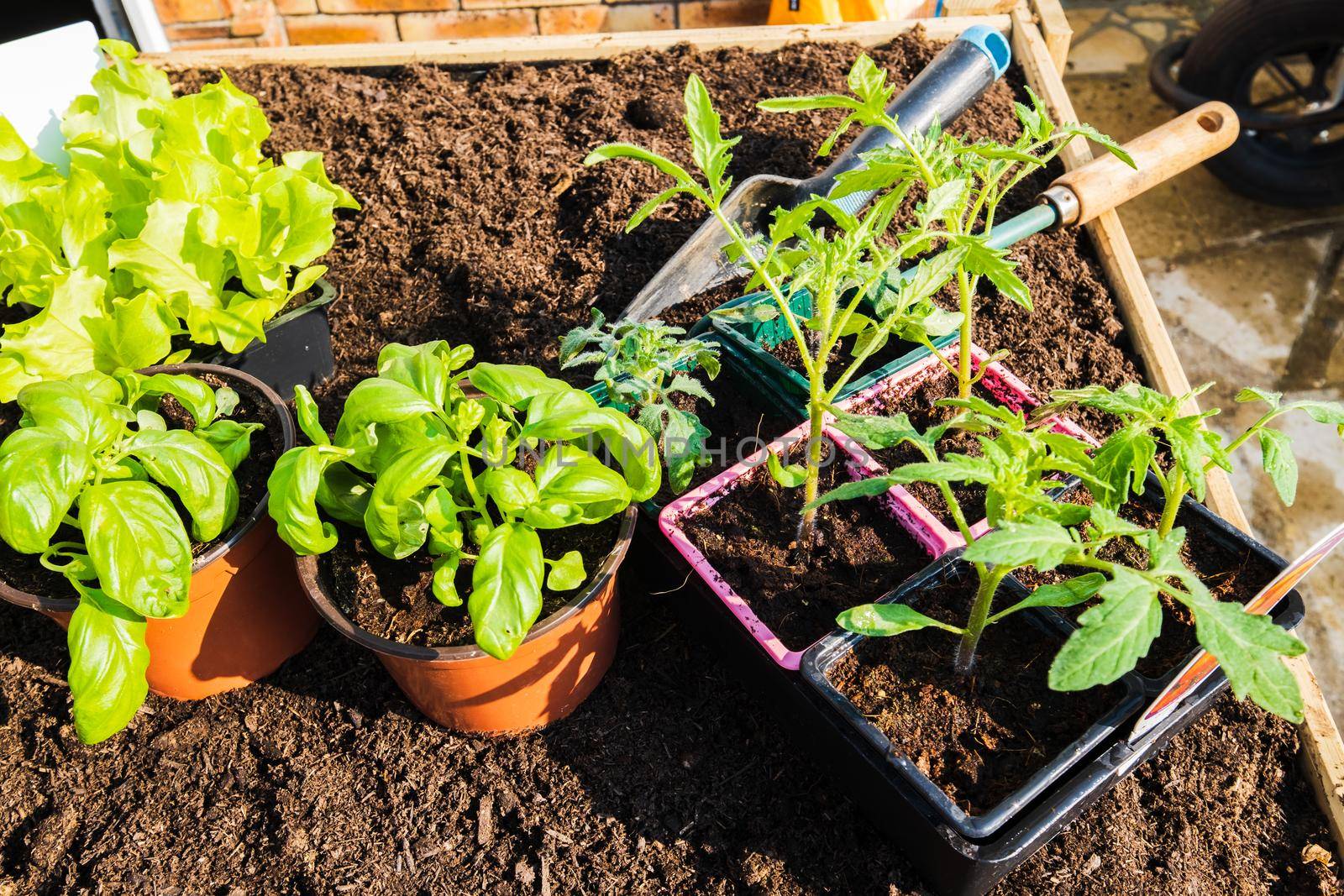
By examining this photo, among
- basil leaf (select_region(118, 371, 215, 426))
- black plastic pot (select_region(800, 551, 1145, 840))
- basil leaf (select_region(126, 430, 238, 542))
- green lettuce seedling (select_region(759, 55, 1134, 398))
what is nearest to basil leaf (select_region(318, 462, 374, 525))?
basil leaf (select_region(126, 430, 238, 542))

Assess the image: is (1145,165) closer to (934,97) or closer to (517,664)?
(934,97)

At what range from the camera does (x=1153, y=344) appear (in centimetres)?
188

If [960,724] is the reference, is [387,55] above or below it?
above

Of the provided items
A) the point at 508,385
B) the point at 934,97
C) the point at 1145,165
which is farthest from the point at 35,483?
the point at 1145,165

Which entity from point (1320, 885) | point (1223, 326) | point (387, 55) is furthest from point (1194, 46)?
point (1320, 885)

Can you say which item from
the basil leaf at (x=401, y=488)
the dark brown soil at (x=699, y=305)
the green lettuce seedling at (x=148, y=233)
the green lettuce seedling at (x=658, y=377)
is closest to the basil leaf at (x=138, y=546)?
the basil leaf at (x=401, y=488)

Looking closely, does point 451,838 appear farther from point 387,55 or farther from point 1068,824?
point 387,55

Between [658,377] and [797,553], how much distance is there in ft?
1.10

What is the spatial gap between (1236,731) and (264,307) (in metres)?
1.66

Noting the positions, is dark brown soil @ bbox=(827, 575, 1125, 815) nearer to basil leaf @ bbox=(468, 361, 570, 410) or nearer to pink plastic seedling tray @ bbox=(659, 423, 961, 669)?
pink plastic seedling tray @ bbox=(659, 423, 961, 669)

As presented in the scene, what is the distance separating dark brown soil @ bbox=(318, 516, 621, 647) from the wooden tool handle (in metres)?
1.14

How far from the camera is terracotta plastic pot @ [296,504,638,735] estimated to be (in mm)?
1270

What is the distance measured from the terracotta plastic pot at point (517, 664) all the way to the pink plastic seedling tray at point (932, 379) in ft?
1.43

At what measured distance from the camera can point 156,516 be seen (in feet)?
4.10
